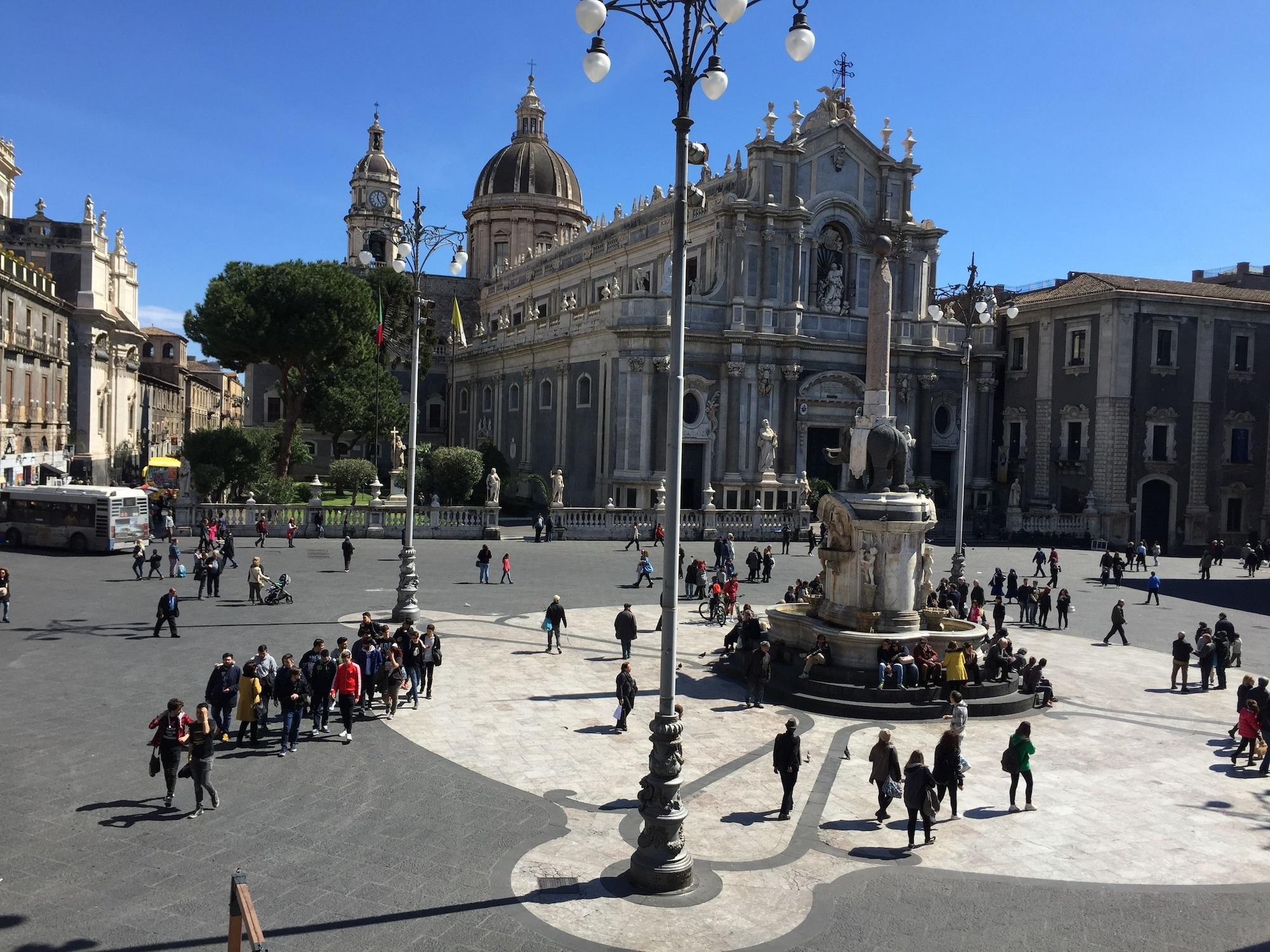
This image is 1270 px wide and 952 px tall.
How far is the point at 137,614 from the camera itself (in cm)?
2133

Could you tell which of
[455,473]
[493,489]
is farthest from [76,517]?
[455,473]

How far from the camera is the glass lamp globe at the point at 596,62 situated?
928 cm

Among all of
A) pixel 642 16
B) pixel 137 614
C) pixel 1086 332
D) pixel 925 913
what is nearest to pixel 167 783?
pixel 925 913

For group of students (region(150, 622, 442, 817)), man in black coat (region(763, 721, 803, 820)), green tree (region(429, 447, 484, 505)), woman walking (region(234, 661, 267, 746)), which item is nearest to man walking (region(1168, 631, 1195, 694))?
man in black coat (region(763, 721, 803, 820))

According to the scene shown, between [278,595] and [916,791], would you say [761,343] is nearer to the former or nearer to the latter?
[278,595]

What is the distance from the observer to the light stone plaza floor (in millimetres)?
8562

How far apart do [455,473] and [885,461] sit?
27.9 meters

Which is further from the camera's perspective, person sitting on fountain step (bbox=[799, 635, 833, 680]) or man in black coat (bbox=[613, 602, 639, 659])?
man in black coat (bbox=[613, 602, 639, 659])

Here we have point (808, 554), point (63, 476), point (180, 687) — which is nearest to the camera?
point (180, 687)

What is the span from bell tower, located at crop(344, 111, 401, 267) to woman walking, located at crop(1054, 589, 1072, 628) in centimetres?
5814

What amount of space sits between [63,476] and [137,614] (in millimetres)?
29401

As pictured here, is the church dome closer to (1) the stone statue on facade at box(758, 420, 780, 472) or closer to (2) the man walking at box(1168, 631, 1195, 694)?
(1) the stone statue on facade at box(758, 420, 780, 472)

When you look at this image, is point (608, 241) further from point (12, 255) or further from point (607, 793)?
point (607, 793)

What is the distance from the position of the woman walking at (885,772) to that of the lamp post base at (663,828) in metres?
2.90
